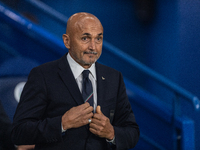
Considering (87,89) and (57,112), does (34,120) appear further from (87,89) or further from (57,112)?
(87,89)

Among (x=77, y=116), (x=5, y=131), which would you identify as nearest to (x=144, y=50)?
(x=5, y=131)

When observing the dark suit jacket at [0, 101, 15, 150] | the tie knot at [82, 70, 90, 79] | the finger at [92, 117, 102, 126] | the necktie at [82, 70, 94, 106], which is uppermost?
the tie knot at [82, 70, 90, 79]

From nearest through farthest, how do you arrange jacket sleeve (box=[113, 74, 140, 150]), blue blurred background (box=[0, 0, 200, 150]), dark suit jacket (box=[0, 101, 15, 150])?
jacket sleeve (box=[113, 74, 140, 150]), dark suit jacket (box=[0, 101, 15, 150]), blue blurred background (box=[0, 0, 200, 150])

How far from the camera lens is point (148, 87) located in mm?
3717

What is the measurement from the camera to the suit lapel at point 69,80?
1093 mm

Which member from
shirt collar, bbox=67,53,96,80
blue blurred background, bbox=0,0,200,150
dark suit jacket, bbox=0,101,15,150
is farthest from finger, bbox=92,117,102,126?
blue blurred background, bbox=0,0,200,150

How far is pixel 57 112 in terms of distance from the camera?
3.56 ft

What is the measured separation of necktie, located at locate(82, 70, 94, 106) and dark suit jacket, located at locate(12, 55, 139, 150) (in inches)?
1.2

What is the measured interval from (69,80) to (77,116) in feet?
0.60

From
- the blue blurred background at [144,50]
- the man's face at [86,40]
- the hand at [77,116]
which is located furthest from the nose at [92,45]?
the blue blurred background at [144,50]

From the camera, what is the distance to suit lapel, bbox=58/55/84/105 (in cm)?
109

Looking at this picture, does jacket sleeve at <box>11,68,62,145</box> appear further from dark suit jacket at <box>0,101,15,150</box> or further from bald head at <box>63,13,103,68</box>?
dark suit jacket at <box>0,101,15,150</box>

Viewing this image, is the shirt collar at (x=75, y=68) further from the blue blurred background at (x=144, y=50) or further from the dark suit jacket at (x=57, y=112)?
the blue blurred background at (x=144, y=50)

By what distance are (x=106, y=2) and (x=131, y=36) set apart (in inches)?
24.3
